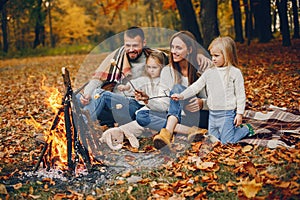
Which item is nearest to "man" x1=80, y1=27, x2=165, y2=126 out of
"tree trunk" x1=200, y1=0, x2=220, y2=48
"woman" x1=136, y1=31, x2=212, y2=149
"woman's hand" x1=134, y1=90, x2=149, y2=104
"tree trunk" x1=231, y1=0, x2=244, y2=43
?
"woman's hand" x1=134, y1=90, x2=149, y2=104

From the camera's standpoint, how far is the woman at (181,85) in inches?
189

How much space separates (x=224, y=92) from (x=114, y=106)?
149cm

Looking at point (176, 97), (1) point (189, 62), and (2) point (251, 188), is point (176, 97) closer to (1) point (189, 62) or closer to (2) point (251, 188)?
(1) point (189, 62)

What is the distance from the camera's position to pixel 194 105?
15.9ft

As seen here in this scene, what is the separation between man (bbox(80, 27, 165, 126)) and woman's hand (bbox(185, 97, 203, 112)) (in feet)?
2.78

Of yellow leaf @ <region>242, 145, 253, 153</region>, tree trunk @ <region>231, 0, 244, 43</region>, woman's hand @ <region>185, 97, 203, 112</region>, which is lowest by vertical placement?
yellow leaf @ <region>242, 145, 253, 153</region>

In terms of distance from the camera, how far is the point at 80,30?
4106 centimetres

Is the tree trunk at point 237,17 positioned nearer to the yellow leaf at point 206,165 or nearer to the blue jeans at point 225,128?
the blue jeans at point 225,128

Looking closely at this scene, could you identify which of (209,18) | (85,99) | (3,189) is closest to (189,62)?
(85,99)

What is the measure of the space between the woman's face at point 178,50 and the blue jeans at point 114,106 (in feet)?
2.71

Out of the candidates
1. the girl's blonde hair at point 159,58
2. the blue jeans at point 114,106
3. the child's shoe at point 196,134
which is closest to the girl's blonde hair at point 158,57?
the girl's blonde hair at point 159,58

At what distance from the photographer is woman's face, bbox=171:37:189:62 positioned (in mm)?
4828

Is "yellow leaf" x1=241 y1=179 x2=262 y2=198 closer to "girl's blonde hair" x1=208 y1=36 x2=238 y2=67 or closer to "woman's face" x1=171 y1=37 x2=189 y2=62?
"girl's blonde hair" x1=208 y1=36 x2=238 y2=67

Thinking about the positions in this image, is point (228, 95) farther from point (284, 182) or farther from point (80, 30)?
point (80, 30)
